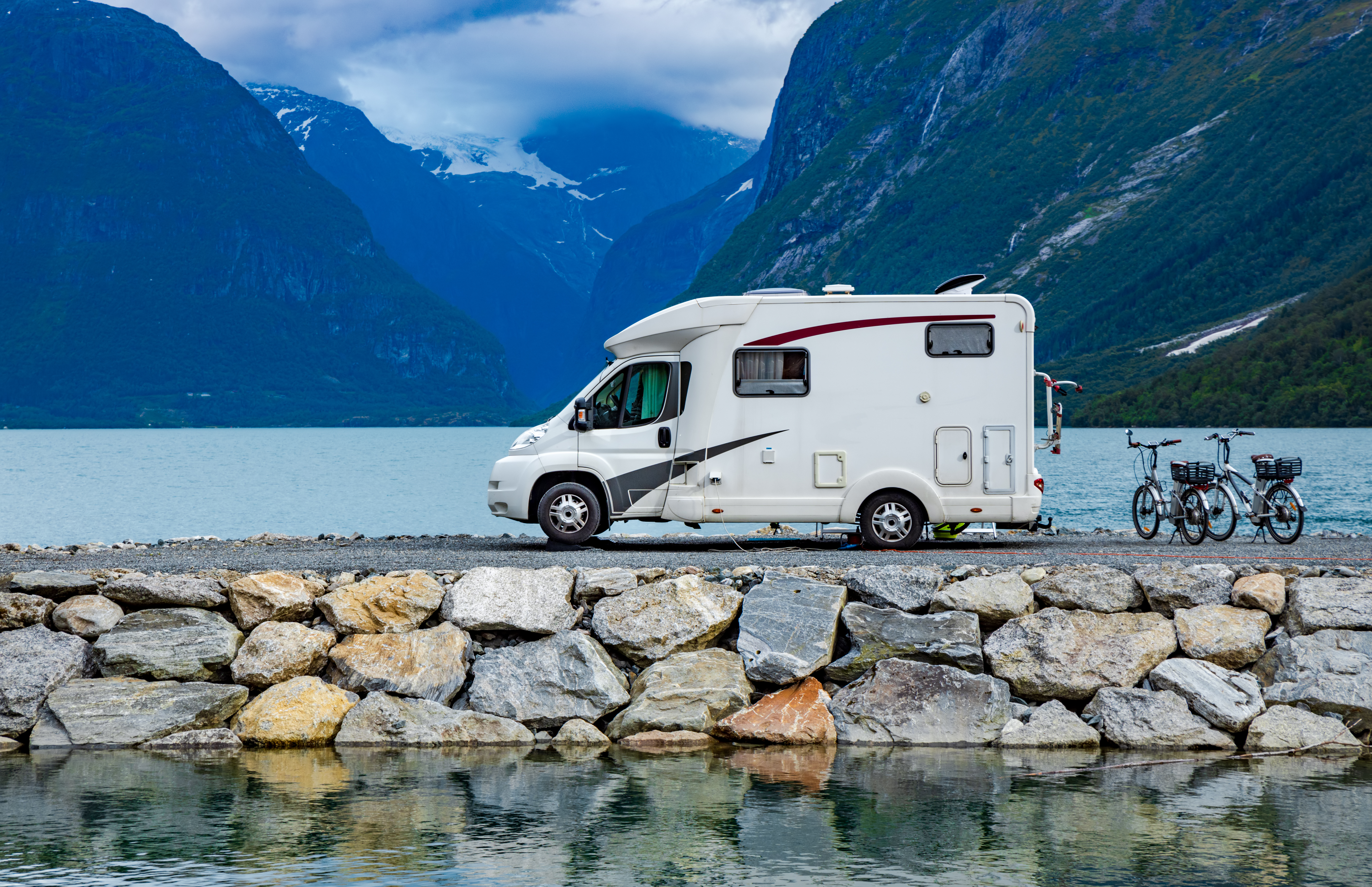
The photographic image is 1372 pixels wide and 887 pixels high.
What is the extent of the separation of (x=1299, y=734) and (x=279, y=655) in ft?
32.2

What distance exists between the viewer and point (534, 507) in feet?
54.1

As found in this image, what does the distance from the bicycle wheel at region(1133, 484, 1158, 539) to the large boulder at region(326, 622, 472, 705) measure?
1106cm

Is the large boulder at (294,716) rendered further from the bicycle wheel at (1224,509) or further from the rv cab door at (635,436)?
the bicycle wheel at (1224,509)

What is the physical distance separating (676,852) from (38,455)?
421 feet

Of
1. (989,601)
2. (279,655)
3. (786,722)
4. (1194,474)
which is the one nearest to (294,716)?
(279,655)

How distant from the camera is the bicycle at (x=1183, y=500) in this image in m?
17.8

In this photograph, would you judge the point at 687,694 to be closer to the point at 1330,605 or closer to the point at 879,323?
the point at 879,323

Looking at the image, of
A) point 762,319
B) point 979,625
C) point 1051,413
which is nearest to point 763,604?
point 979,625

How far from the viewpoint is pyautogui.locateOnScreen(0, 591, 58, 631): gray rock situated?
41.0ft

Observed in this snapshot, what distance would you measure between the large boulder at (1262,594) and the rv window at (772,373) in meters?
5.60

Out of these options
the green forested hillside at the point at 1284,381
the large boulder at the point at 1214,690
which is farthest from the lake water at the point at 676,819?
the green forested hillside at the point at 1284,381

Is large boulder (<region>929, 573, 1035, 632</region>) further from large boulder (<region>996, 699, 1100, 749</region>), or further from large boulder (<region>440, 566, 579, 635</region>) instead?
large boulder (<region>440, 566, 579, 635</region>)

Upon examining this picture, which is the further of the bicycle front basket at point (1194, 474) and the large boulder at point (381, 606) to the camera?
the bicycle front basket at point (1194, 474)

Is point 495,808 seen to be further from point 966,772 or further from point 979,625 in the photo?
point 979,625
